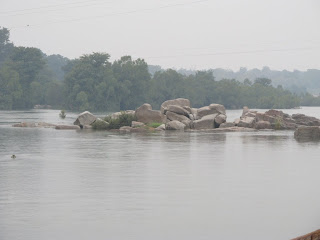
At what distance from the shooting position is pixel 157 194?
15023mm

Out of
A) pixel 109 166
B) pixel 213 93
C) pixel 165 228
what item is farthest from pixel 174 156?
pixel 213 93

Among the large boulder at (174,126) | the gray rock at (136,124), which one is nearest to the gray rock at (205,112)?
the large boulder at (174,126)

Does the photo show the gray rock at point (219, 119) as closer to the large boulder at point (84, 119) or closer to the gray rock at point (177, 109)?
the gray rock at point (177, 109)

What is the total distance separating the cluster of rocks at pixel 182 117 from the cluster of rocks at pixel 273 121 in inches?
76.1

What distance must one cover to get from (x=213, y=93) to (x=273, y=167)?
126975 mm

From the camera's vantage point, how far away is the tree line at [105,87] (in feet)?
389

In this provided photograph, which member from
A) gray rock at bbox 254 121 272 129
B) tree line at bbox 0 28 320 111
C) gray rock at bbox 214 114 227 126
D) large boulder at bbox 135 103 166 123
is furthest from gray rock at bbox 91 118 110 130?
tree line at bbox 0 28 320 111

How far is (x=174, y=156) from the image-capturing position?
2427cm

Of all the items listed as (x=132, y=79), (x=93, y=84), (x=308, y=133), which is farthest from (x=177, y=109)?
(x=132, y=79)

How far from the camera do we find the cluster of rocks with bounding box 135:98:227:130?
4412 cm

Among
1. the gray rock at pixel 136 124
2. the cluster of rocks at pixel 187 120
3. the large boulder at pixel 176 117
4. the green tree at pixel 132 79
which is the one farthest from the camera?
the green tree at pixel 132 79

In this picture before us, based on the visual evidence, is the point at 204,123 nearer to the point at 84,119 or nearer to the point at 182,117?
the point at 182,117

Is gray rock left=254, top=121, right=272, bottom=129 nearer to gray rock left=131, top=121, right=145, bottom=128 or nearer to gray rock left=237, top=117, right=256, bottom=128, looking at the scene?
gray rock left=237, top=117, right=256, bottom=128

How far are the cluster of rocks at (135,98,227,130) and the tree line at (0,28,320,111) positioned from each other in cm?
7003
